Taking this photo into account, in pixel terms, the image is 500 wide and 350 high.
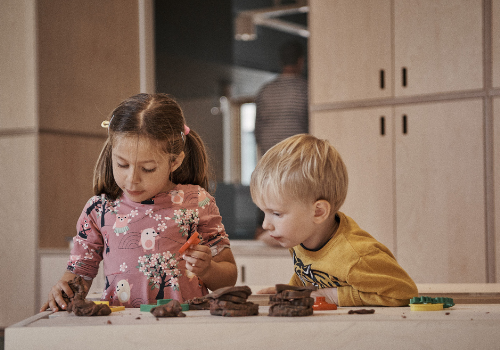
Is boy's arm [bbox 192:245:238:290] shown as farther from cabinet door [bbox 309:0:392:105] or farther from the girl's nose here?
cabinet door [bbox 309:0:392:105]

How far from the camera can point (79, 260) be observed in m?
1.37

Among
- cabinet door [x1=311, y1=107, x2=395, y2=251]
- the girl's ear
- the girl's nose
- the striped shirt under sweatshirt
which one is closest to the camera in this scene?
the girl's nose

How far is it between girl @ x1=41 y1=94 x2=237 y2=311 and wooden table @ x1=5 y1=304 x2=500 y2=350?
431mm

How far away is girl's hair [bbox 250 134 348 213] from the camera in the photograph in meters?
1.15

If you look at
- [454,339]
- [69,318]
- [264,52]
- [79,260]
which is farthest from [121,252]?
[264,52]

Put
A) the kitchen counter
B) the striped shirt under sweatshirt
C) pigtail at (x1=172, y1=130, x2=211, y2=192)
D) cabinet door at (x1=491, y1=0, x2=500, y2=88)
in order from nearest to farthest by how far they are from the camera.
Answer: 1. the kitchen counter
2. pigtail at (x1=172, y1=130, x2=211, y2=192)
3. cabinet door at (x1=491, y1=0, x2=500, y2=88)
4. the striped shirt under sweatshirt

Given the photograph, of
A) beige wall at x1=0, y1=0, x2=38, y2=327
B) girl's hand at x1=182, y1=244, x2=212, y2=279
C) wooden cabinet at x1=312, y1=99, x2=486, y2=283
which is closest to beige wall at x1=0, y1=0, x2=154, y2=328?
beige wall at x1=0, y1=0, x2=38, y2=327

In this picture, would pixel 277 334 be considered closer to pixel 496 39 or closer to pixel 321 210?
pixel 321 210

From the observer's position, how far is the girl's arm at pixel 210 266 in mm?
1154

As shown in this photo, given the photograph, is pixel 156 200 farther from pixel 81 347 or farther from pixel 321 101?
pixel 321 101

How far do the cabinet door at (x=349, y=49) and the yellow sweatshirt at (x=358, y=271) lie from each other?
1.92 m

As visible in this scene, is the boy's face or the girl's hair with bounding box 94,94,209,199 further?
the girl's hair with bounding box 94,94,209,199

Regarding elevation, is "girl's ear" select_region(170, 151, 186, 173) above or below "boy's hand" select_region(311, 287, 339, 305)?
above

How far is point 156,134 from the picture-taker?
4.32 ft
